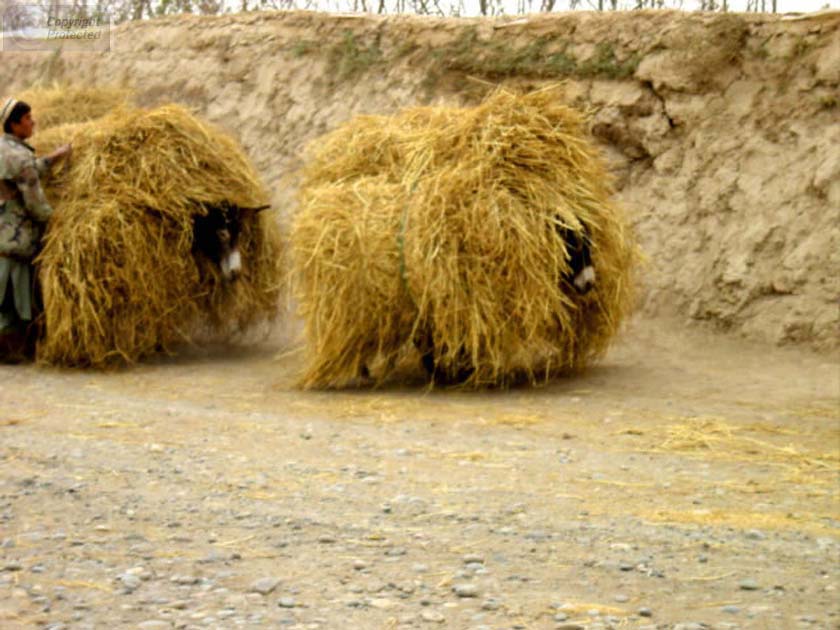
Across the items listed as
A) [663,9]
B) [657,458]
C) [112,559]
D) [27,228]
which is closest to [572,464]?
[657,458]

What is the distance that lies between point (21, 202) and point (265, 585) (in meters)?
6.14

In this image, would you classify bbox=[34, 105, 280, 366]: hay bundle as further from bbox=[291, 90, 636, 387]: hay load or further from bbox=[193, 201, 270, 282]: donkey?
bbox=[291, 90, 636, 387]: hay load

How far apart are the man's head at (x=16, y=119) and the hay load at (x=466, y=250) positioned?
2.33 m

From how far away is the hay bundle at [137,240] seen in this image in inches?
364

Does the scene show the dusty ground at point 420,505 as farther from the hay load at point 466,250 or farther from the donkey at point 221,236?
the donkey at point 221,236

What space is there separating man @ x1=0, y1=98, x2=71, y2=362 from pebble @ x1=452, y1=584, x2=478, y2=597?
615 cm

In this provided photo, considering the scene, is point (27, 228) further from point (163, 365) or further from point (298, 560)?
point (298, 560)

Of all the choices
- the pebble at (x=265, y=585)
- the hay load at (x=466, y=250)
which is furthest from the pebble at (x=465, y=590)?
the hay load at (x=466, y=250)

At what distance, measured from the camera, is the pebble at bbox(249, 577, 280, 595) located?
4047 mm

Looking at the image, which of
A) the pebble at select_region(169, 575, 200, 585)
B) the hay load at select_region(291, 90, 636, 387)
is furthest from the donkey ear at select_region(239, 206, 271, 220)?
the pebble at select_region(169, 575, 200, 585)

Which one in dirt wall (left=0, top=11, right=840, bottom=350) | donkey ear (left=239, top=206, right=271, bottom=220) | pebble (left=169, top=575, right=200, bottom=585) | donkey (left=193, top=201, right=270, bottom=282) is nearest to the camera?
pebble (left=169, top=575, right=200, bottom=585)

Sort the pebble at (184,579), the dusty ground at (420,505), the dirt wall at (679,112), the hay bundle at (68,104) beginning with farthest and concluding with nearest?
the hay bundle at (68,104) → the dirt wall at (679,112) → the pebble at (184,579) → the dusty ground at (420,505)

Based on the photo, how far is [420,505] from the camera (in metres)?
5.27

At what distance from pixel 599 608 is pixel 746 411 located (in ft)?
13.6
